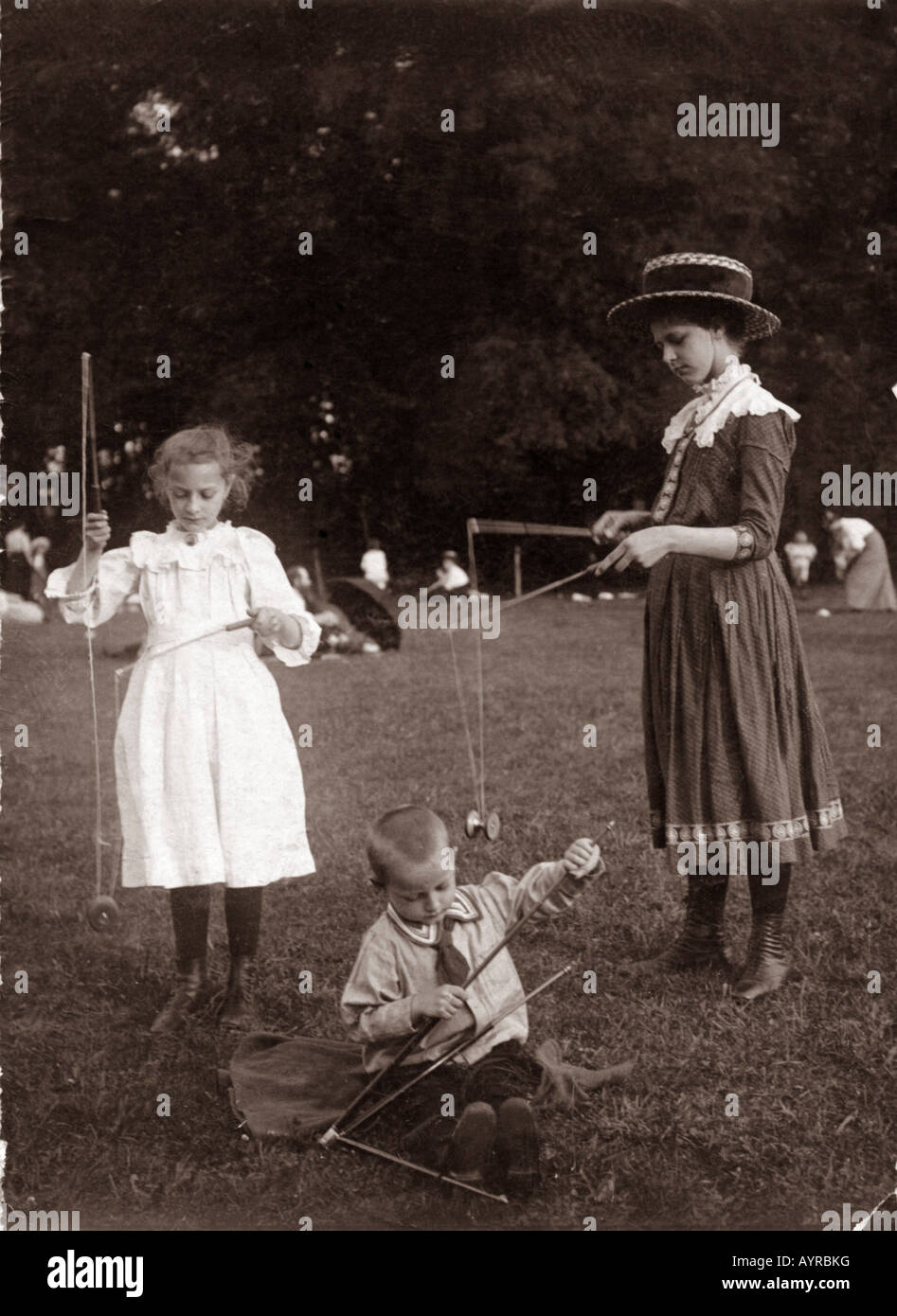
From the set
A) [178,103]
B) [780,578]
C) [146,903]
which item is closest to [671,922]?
[780,578]

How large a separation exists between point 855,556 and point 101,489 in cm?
276

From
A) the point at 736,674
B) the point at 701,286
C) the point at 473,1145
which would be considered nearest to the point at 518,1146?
the point at 473,1145

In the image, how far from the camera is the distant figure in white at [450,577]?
4082mm

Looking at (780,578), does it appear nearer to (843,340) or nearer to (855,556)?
(843,340)

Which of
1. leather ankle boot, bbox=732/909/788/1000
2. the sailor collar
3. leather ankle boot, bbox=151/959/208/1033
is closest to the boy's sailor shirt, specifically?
the sailor collar

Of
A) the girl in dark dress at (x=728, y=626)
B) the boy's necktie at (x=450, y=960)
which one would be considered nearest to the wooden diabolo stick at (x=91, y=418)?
the girl in dark dress at (x=728, y=626)

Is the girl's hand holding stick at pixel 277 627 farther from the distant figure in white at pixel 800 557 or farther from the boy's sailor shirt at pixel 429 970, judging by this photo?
the distant figure in white at pixel 800 557

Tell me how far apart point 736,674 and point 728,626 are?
0.13 m

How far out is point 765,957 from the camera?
369 cm

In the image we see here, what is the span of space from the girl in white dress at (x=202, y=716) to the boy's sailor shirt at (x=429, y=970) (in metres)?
0.61

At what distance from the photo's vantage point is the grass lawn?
2961mm

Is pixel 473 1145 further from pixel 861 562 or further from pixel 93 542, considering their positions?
pixel 861 562

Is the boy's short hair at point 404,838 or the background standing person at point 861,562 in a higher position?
the background standing person at point 861,562

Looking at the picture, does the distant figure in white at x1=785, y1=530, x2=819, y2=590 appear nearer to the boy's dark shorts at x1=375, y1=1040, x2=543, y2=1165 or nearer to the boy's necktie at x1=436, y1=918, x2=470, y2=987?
the boy's necktie at x1=436, y1=918, x2=470, y2=987
